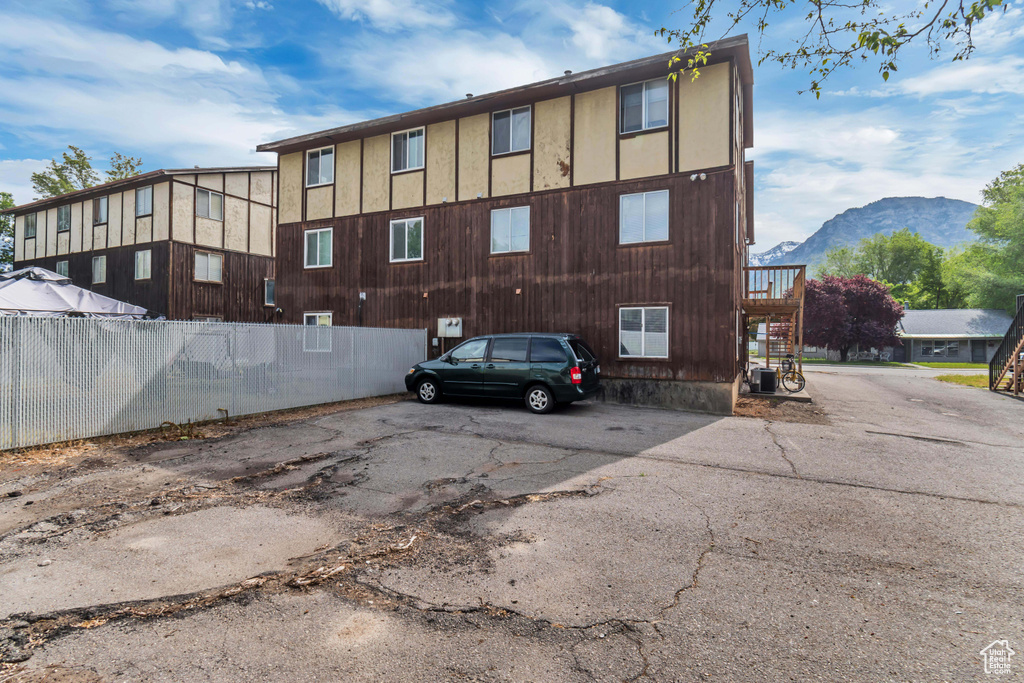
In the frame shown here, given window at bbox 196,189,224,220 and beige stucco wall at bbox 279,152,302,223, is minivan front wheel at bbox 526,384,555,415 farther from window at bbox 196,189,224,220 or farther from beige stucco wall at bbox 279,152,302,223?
window at bbox 196,189,224,220

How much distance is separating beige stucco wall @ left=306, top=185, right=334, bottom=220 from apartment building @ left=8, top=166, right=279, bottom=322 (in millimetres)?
8239

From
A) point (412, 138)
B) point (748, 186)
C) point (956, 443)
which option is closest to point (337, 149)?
point (412, 138)

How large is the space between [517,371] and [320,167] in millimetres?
11499

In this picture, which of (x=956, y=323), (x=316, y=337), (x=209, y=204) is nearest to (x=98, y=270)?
(x=209, y=204)

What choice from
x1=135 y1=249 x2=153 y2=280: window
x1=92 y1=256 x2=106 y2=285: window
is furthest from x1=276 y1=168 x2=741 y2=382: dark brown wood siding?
x1=92 y1=256 x2=106 y2=285: window

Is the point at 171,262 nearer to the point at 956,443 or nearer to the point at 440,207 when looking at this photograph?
the point at 440,207

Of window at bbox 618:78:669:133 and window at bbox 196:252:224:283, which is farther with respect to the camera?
window at bbox 196:252:224:283

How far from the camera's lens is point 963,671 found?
2471mm

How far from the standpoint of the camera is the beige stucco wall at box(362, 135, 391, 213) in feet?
52.3

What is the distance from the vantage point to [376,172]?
1611 centimetres

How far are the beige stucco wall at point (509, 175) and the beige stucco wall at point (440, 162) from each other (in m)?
1.41

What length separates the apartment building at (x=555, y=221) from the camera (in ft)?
38.8

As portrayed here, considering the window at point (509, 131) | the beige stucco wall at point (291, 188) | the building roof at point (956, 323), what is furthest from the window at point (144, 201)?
the building roof at point (956, 323)

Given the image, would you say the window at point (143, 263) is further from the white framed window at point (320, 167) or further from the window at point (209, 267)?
the white framed window at point (320, 167)
